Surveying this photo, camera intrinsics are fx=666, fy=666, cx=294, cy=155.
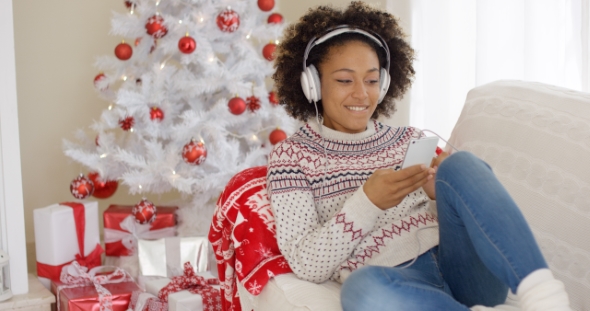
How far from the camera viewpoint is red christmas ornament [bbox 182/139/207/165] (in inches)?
90.7

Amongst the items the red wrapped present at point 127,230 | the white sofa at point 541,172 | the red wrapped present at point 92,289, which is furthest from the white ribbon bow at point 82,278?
the white sofa at point 541,172

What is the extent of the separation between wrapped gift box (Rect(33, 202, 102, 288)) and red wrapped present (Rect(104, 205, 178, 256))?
0.13 metres

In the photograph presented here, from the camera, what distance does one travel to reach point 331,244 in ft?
4.11

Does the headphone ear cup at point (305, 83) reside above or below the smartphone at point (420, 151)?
above

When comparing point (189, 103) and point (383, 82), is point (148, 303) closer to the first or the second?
point (189, 103)

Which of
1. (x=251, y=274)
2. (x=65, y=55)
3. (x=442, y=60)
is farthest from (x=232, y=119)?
(x=251, y=274)

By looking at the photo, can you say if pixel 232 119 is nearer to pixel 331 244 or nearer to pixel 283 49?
pixel 283 49

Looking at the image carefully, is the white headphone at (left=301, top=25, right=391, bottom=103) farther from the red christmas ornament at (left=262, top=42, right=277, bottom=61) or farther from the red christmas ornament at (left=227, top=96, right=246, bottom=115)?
the red christmas ornament at (left=262, top=42, right=277, bottom=61)

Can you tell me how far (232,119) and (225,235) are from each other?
1.03m

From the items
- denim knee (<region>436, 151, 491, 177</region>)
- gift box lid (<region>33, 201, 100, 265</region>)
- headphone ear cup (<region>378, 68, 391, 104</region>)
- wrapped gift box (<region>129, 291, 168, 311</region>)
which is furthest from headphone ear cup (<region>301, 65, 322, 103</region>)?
gift box lid (<region>33, 201, 100, 265</region>)

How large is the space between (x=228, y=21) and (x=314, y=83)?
102cm

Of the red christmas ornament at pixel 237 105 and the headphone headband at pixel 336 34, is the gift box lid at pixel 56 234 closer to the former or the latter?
the red christmas ornament at pixel 237 105

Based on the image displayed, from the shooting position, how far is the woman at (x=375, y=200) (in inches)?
39.9

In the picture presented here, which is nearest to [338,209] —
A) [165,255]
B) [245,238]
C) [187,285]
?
[245,238]
